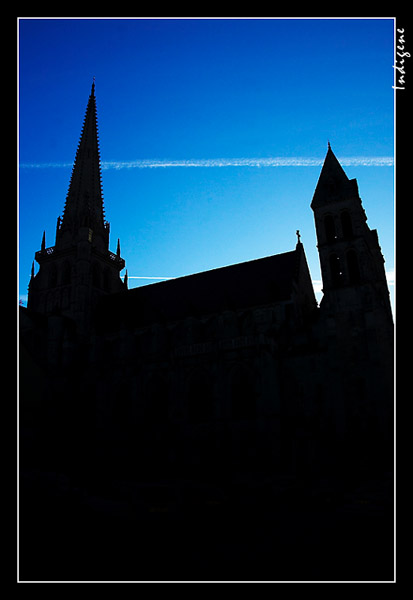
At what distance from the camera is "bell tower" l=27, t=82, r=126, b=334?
139 feet

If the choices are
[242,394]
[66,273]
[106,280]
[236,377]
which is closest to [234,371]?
[236,377]

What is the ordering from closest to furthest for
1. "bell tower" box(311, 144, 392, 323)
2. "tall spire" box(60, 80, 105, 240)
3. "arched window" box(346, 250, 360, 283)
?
"bell tower" box(311, 144, 392, 323) → "arched window" box(346, 250, 360, 283) → "tall spire" box(60, 80, 105, 240)

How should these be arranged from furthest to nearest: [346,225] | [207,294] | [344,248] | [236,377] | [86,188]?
[86,188], [207,294], [346,225], [344,248], [236,377]

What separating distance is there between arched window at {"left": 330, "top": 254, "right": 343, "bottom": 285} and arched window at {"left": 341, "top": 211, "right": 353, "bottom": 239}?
1989 millimetres

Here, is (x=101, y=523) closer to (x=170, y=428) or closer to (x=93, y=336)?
(x=170, y=428)

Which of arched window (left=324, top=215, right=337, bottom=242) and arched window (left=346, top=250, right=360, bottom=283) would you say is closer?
arched window (left=346, top=250, right=360, bottom=283)

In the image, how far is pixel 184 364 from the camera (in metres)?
29.5

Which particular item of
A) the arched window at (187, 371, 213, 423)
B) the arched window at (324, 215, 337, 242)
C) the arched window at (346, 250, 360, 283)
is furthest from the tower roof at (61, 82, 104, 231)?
the arched window at (346, 250, 360, 283)

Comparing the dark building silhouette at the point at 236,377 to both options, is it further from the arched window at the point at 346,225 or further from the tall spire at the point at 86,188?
the tall spire at the point at 86,188

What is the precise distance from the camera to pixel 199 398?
2886cm

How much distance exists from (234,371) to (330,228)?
1475 cm

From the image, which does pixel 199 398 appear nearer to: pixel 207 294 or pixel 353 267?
pixel 207 294

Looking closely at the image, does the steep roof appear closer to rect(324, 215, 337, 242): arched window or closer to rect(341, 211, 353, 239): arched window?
rect(324, 215, 337, 242): arched window
